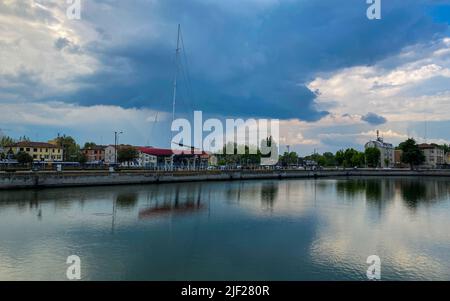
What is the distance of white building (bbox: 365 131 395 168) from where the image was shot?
149 meters

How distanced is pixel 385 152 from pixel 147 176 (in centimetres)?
12896

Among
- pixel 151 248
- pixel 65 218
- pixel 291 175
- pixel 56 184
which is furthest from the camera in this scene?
pixel 291 175

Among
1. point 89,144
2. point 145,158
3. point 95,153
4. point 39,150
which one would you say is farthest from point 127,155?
point 89,144

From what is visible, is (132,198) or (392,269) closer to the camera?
(392,269)

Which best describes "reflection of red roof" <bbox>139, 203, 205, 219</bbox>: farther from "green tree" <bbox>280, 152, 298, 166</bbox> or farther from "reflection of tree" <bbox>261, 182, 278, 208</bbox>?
"green tree" <bbox>280, 152, 298, 166</bbox>

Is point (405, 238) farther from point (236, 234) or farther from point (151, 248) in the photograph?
point (151, 248)

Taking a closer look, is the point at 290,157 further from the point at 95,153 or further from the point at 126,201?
the point at 126,201

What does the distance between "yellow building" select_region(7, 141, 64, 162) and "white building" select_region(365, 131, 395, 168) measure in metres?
125

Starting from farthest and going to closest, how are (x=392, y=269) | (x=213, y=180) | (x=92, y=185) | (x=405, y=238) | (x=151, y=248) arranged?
(x=213, y=180) < (x=92, y=185) < (x=405, y=238) < (x=151, y=248) < (x=392, y=269)

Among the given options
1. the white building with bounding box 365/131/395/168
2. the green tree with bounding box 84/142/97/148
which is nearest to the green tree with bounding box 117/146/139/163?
the green tree with bounding box 84/142/97/148

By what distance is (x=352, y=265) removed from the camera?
15.8 m

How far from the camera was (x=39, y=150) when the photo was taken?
108375 millimetres

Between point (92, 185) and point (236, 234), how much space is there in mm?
35460
